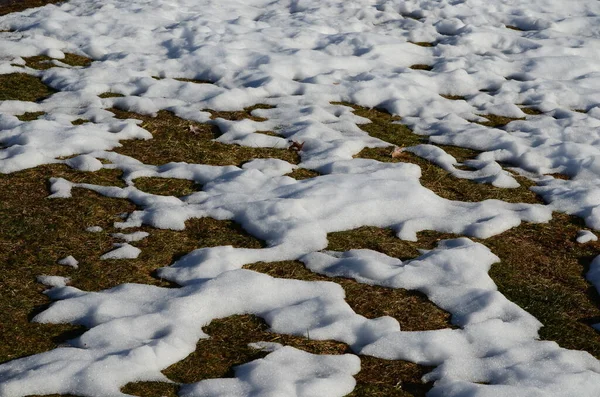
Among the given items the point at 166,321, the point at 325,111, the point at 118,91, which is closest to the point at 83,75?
the point at 118,91

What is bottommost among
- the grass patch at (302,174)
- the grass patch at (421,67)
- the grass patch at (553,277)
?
the grass patch at (421,67)

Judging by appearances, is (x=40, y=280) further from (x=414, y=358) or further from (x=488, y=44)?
(x=488, y=44)

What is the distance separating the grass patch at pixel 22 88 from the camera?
27.3 feet

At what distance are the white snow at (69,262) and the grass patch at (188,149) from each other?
6.30 ft

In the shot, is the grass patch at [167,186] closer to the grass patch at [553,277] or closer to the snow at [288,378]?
the snow at [288,378]

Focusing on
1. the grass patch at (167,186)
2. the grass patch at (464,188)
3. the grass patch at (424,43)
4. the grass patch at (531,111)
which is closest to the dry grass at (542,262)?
the grass patch at (464,188)

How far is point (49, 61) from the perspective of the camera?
31.7ft

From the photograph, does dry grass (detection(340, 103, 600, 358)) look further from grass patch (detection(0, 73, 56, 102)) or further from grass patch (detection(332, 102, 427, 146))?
grass patch (detection(0, 73, 56, 102))

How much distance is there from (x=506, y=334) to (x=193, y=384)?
193 centimetres

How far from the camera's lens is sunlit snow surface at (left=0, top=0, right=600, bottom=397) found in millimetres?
4133

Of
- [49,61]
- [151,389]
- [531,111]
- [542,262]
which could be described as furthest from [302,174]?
[49,61]

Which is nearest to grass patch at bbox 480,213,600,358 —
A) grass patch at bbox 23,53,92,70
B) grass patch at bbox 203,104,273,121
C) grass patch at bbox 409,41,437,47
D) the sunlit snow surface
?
the sunlit snow surface

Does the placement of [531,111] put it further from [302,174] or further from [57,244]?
[57,244]

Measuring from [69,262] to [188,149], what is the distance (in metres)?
2.37
